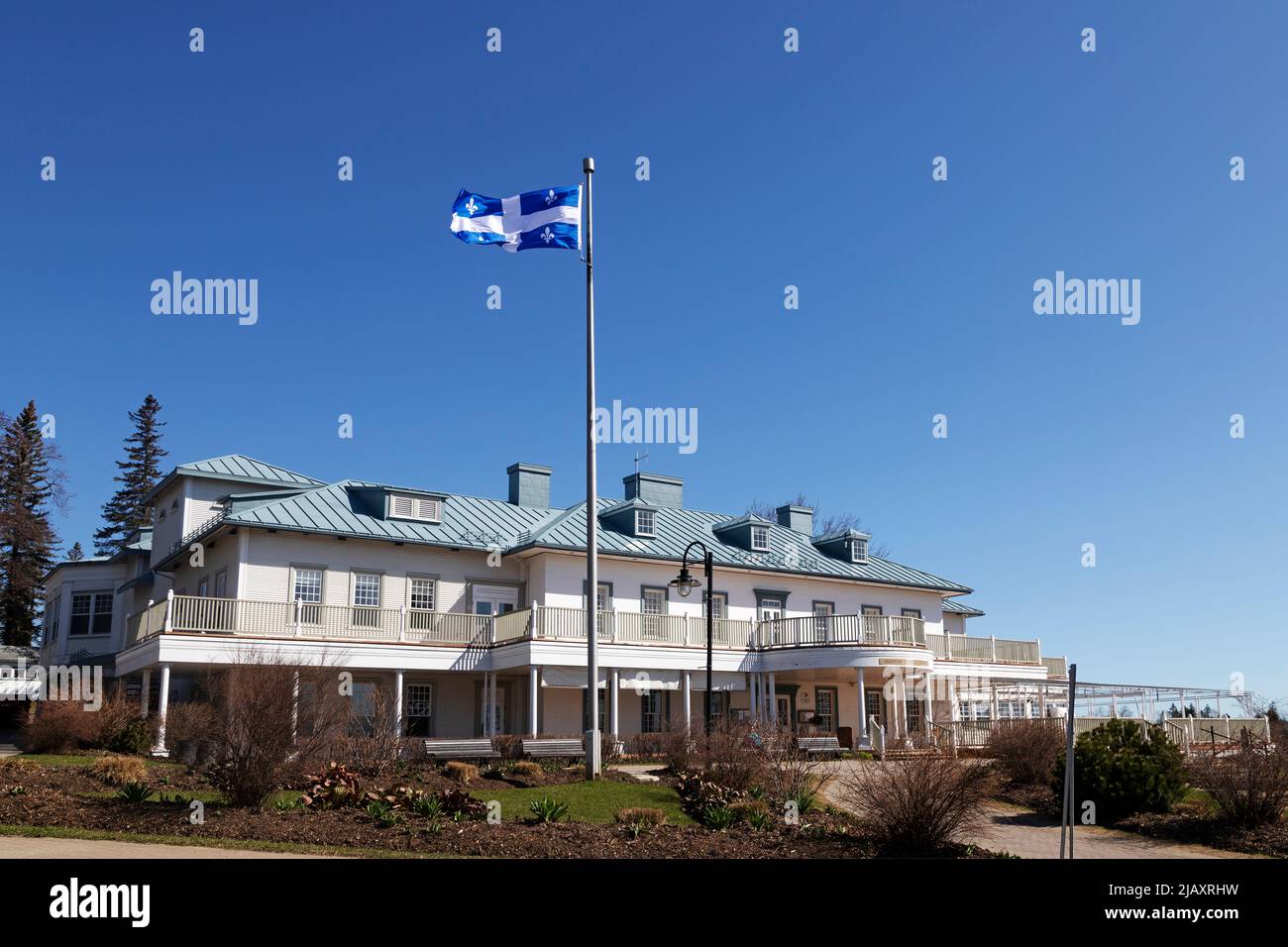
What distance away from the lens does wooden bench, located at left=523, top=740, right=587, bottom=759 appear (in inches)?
919

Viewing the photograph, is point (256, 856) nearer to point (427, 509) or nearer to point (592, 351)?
point (592, 351)

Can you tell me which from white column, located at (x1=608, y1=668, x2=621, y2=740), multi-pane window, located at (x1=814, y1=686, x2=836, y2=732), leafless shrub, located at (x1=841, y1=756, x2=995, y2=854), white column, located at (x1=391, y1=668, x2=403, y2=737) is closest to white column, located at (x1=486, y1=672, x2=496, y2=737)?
white column, located at (x1=391, y1=668, x2=403, y2=737)

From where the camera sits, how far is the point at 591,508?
20.2 meters

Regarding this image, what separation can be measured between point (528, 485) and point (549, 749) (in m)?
14.9

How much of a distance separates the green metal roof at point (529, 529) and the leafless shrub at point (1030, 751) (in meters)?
13.7

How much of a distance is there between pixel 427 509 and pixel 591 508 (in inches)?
536

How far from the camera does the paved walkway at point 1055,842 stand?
584 inches

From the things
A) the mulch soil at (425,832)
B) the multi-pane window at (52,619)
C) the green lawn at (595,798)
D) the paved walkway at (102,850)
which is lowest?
the green lawn at (595,798)

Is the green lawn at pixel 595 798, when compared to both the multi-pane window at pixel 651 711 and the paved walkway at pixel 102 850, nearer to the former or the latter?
the paved walkway at pixel 102 850

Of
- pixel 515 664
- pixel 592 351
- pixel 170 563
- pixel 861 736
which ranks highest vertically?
pixel 592 351

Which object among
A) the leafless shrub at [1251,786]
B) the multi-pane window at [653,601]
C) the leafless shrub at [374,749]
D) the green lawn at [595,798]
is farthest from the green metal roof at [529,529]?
the leafless shrub at [1251,786]

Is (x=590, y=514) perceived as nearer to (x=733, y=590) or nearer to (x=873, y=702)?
(x=733, y=590)
